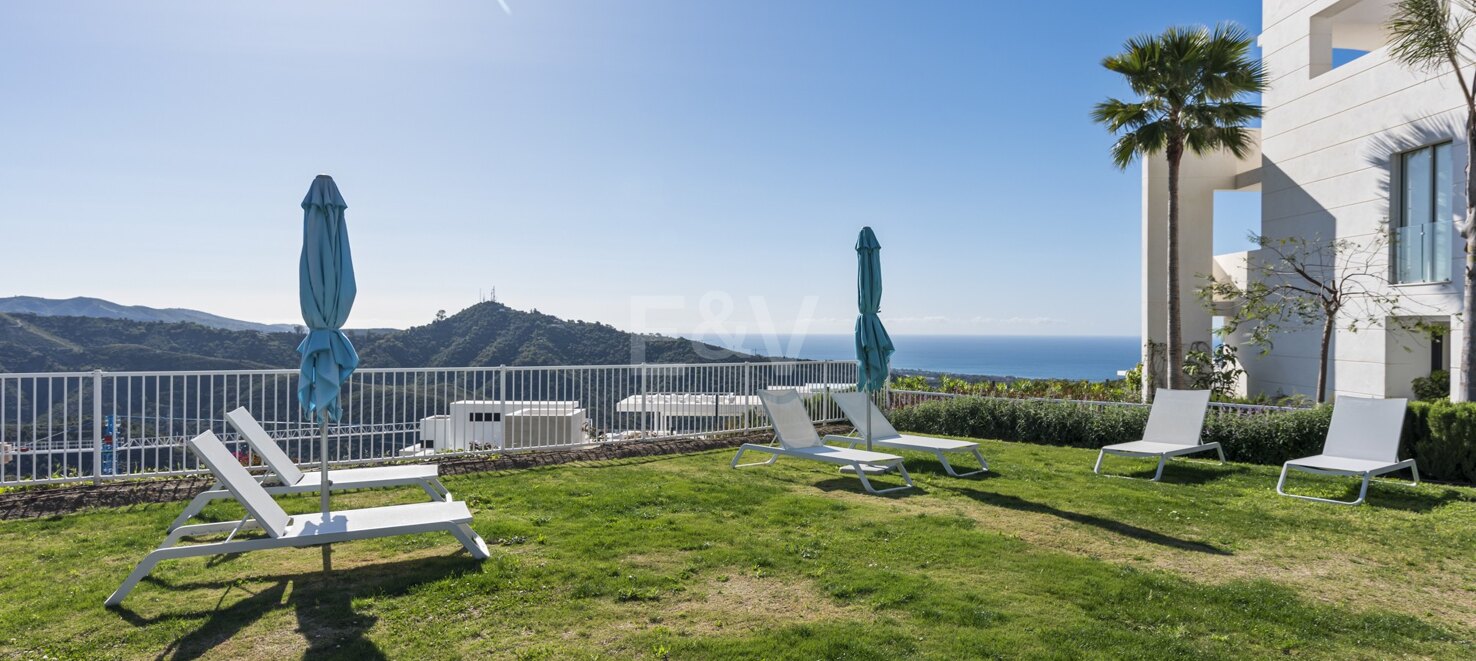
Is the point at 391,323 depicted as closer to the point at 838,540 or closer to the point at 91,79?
the point at 91,79

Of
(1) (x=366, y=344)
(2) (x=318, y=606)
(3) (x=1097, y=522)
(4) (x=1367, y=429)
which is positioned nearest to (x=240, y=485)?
(2) (x=318, y=606)

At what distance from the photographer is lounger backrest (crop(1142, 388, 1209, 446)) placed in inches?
357

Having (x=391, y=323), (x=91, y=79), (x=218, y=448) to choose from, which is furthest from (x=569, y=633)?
(x=391, y=323)

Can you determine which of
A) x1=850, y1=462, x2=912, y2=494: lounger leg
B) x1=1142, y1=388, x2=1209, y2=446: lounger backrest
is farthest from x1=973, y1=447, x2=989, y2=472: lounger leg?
x1=1142, y1=388, x2=1209, y2=446: lounger backrest

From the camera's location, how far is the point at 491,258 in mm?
44250

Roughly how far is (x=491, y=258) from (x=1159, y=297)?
34623 millimetres

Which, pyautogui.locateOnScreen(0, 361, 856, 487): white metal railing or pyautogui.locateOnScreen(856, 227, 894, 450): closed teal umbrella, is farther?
pyautogui.locateOnScreen(856, 227, 894, 450): closed teal umbrella

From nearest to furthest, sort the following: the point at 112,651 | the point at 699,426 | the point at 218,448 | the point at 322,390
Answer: the point at 112,651
the point at 218,448
the point at 322,390
the point at 699,426

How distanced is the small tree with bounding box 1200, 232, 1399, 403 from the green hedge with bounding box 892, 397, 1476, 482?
3.82 metres

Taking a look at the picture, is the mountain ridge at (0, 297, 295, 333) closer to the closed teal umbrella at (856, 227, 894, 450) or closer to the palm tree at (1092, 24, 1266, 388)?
the closed teal umbrella at (856, 227, 894, 450)

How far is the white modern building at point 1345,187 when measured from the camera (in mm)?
12555

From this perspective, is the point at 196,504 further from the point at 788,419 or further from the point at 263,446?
the point at 788,419

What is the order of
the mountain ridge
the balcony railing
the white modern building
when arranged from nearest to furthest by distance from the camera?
1. the balcony railing
2. the white modern building
3. the mountain ridge

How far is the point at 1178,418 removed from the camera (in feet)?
30.4
